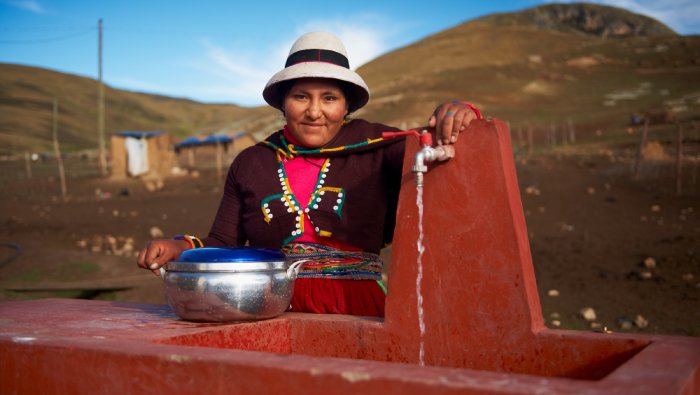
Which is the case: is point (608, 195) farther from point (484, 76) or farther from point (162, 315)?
point (484, 76)

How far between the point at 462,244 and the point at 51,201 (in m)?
20.5

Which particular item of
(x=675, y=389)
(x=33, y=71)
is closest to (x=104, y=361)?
(x=675, y=389)

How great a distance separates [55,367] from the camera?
7.42 ft

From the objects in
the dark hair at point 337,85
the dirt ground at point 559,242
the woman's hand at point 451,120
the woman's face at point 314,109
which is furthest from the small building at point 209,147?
the woman's hand at point 451,120

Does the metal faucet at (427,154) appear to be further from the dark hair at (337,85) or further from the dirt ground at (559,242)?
the dirt ground at (559,242)

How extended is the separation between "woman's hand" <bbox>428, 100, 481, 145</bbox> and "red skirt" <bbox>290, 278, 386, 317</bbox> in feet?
3.03

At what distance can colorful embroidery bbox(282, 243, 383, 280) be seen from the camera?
330cm

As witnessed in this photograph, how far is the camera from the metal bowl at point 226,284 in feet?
8.82

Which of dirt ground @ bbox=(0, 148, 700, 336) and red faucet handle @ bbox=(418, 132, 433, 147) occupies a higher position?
red faucet handle @ bbox=(418, 132, 433, 147)

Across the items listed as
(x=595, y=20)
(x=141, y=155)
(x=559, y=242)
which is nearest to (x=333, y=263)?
(x=559, y=242)

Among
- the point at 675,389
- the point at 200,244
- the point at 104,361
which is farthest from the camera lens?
the point at 200,244

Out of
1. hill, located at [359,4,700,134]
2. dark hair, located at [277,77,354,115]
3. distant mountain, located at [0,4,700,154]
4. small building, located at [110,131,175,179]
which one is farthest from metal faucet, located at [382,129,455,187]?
distant mountain, located at [0,4,700,154]

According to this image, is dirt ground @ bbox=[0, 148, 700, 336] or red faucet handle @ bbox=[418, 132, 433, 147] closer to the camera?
red faucet handle @ bbox=[418, 132, 433, 147]

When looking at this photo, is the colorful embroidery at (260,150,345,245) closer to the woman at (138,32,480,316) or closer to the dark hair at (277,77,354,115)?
the woman at (138,32,480,316)
